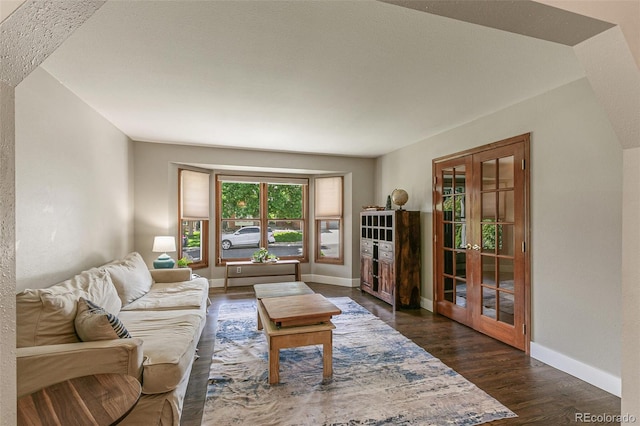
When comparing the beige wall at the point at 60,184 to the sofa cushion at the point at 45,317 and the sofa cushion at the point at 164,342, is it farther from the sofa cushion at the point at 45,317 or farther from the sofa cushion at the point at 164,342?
the sofa cushion at the point at 164,342

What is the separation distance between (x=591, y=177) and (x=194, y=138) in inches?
184

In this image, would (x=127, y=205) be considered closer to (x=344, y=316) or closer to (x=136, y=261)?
(x=136, y=261)

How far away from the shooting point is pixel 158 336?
2295 mm

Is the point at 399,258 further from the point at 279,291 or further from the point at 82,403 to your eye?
the point at 82,403

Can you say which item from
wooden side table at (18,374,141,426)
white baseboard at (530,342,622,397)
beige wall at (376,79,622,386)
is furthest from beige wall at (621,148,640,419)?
wooden side table at (18,374,141,426)

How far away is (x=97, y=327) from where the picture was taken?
1877 mm

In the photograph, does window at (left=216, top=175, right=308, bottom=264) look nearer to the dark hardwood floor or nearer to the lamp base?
the lamp base

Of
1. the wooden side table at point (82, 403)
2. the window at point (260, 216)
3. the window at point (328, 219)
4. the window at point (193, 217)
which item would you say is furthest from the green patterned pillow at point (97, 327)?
the window at point (328, 219)

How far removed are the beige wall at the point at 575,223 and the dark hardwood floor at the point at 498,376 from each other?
26 cm

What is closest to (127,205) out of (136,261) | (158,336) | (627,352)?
(136,261)

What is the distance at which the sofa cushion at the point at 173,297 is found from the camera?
3035mm

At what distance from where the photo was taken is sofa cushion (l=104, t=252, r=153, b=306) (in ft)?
10.1

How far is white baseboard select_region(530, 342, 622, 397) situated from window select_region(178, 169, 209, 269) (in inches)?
191

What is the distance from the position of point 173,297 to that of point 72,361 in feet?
5.42
